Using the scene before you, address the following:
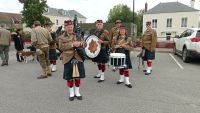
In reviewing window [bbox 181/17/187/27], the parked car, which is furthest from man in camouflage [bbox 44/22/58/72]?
window [bbox 181/17/187/27]

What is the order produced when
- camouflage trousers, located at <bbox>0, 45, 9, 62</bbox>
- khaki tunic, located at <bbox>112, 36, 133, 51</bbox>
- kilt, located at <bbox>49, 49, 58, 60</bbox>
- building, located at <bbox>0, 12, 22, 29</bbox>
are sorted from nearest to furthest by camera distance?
khaki tunic, located at <bbox>112, 36, 133, 51</bbox>, kilt, located at <bbox>49, 49, 58, 60</bbox>, camouflage trousers, located at <bbox>0, 45, 9, 62</bbox>, building, located at <bbox>0, 12, 22, 29</bbox>

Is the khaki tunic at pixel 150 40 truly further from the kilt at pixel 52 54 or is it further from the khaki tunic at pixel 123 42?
the kilt at pixel 52 54

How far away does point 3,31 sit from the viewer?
10172 mm

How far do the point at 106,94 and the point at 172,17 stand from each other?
4025 cm

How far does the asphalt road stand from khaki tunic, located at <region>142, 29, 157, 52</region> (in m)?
0.97

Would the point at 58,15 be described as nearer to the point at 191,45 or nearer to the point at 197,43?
the point at 191,45

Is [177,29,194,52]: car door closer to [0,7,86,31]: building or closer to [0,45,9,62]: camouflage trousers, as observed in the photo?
[0,45,9,62]: camouflage trousers

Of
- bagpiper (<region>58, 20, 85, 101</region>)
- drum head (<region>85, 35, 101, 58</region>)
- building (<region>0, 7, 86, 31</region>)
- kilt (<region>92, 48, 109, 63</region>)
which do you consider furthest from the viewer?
building (<region>0, 7, 86, 31</region>)

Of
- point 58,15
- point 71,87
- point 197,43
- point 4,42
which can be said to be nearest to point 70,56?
point 71,87

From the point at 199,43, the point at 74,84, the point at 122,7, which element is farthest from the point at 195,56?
the point at 122,7

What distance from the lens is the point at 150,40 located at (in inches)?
318

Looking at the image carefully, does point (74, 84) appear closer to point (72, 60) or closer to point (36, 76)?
point (72, 60)

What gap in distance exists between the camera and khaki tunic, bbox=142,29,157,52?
26.2 feet

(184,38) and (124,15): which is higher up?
(124,15)
